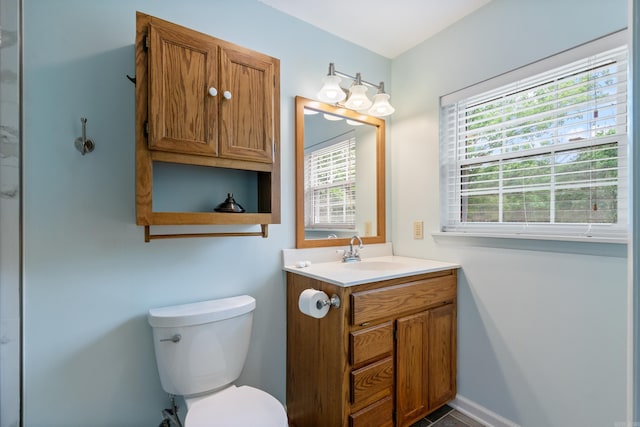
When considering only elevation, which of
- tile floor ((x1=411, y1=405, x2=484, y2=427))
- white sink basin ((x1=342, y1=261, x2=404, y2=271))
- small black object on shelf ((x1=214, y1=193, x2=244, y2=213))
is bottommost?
tile floor ((x1=411, y1=405, x2=484, y2=427))

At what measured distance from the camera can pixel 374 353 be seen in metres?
1.46

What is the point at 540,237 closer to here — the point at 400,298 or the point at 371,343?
the point at 400,298

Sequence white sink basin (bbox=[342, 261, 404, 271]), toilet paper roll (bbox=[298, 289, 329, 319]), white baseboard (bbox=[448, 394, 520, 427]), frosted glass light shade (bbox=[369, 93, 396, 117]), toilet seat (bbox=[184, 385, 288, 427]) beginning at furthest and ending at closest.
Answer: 1. frosted glass light shade (bbox=[369, 93, 396, 117])
2. white sink basin (bbox=[342, 261, 404, 271])
3. white baseboard (bbox=[448, 394, 520, 427])
4. toilet paper roll (bbox=[298, 289, 329, 319])
5. toilet seat (bbox=[184, 385, 288, 427])

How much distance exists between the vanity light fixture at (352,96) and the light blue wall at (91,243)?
0.68m

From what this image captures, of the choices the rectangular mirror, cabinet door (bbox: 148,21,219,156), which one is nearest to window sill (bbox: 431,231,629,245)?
the rectangular mirror

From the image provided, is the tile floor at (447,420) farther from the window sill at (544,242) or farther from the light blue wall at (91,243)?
the light blue wall at (91,243)

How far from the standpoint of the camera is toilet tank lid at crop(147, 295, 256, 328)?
1274 millimetres

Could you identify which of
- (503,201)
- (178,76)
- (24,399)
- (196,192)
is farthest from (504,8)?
(24,399)

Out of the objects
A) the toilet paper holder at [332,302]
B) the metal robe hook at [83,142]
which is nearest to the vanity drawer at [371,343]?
the toilet paper holder at [332,302]

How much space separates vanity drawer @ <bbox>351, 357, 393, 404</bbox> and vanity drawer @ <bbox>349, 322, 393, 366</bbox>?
4cm

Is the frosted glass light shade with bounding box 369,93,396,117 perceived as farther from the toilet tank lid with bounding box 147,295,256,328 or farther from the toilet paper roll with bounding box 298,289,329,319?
the toilet tank lid with bounding box 147,295,256,328

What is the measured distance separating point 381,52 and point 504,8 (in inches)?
32.0

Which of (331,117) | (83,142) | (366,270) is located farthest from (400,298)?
(83,142)

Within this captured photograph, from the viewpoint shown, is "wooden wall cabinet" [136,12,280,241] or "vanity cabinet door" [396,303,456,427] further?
"vanity cabinet door" [396,303,456,427]
